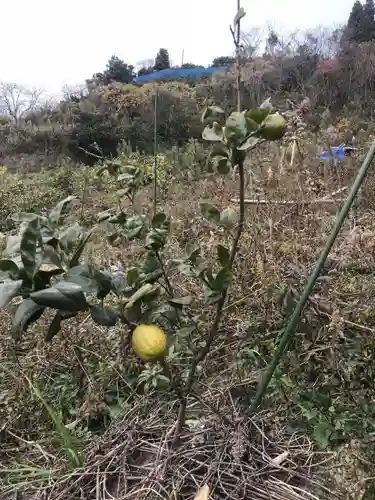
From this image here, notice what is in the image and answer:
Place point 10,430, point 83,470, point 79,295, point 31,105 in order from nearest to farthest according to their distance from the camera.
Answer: point 79,295
point 83,470
point 10,430
point 31,105

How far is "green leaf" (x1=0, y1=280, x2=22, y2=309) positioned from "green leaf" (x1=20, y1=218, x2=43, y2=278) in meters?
0.04

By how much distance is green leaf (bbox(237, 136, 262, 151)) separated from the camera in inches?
29.4

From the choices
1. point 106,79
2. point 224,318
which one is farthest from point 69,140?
point 224,318

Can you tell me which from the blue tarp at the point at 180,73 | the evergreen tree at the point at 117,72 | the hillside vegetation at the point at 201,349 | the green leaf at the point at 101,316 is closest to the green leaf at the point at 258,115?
the hillside vegetation at the point at 201,349

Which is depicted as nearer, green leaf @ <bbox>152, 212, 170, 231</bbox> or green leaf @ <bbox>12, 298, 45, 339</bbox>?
green leaf @ <bbox>12, 298, 45, 339</bbox>

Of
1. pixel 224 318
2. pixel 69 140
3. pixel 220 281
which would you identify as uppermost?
pixel 220 281

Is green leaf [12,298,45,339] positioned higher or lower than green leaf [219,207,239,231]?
lower

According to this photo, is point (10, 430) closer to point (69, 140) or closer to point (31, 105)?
point (69, 140)

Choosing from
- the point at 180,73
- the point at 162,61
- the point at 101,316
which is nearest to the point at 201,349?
the point at 101,316

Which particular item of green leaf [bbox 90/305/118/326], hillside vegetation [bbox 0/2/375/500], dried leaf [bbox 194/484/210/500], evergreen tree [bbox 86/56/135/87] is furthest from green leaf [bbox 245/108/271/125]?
evergreen tree [bbox 86/56/135/87]

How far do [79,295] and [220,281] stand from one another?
251mm

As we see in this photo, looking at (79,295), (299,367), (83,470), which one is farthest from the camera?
(299,367)

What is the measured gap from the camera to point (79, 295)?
0.75 m

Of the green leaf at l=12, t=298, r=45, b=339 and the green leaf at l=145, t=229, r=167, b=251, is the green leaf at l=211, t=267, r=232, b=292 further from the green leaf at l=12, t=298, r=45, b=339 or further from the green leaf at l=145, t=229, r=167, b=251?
the green leaf at l=12, t=298, r=45, b=339
